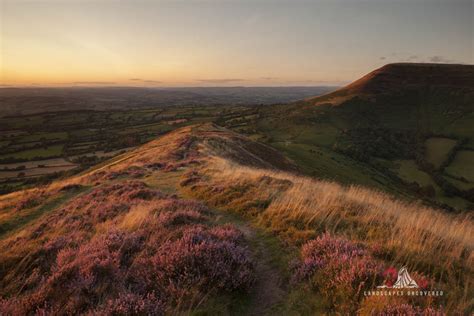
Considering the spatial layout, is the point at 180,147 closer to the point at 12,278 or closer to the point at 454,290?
the point at 12,278

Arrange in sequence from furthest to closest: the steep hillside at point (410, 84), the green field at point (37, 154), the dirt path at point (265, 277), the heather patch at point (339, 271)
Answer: the steep hillside at point (410, 84) < the green field at point (37, 154) < the dirt path at point (265, 277) < the heather patch at point (339, 271)

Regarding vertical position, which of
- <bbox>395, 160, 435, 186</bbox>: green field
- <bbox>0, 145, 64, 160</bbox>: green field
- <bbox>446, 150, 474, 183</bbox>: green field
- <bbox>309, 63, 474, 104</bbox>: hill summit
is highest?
<bbox>309, 63, 474, 104</bbox>: hill summit

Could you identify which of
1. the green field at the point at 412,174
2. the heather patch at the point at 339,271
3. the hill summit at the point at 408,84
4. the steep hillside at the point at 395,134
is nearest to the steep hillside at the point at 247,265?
the heather patch at the point at 339,271

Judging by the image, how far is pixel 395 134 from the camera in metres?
137

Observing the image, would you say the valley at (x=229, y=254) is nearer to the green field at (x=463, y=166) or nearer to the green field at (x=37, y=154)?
the green field at (x=37, y=154)

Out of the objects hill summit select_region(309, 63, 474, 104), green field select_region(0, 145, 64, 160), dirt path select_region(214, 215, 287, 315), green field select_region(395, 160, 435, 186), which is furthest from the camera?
hill summit select_region(309, 63, 474, 104)

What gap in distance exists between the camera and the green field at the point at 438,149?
105550mm

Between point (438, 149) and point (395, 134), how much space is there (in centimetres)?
2396

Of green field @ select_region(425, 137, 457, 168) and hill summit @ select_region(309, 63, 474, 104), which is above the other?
hill summit @ select_region(309, 63, 474, 104)

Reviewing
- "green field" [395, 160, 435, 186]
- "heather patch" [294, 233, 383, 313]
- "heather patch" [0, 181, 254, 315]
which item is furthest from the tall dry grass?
"green field" [395, 160, 435, 186]

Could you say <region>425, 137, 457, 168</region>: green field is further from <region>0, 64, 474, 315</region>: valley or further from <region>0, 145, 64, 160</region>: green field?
<region>0, 145, 64, 160</region>: green field

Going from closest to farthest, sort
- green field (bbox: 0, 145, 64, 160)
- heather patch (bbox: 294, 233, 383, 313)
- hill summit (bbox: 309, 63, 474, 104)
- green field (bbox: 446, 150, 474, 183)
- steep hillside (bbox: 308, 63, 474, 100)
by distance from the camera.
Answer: heather patch (bbox: 294, 233, 383, 313) < green field (bbox: 446, 150, 474, 183) < green field (bbox: 0, 145, 64, 160) < hill summit (bbox: 309, 63, 474, 104) < steep hillside (bbox: 308, 63, 474, 100)

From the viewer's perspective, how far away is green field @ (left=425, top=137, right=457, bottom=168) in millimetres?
105550

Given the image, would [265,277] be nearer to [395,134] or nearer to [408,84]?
[395,134]
